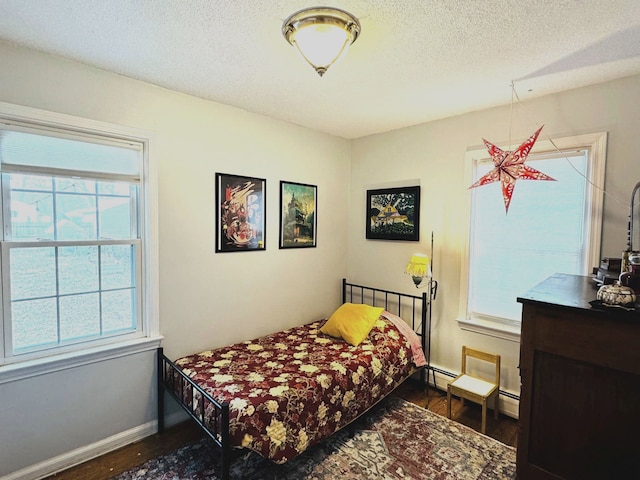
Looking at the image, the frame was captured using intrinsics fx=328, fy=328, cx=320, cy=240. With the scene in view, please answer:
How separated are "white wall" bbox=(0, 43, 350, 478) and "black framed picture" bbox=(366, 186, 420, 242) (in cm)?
44

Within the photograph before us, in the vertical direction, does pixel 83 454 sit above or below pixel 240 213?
below

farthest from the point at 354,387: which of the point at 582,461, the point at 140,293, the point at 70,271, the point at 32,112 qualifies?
the point at 32,112

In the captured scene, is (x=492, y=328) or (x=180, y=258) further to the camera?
(x=492, y=328)

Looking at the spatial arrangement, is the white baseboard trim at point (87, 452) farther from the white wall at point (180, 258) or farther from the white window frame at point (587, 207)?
the white window frame at point (587, 207)

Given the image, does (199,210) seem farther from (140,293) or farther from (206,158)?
(140,293)

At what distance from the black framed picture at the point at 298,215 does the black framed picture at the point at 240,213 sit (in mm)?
238

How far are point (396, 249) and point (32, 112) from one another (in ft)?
9.88

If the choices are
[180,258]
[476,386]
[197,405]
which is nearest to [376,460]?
[476,386]

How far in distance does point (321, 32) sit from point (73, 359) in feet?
7.80

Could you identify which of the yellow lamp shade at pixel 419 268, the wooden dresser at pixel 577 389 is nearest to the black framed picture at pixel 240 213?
the yellow lamp shade at pixel 419 268

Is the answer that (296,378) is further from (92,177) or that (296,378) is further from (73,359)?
(92,177)

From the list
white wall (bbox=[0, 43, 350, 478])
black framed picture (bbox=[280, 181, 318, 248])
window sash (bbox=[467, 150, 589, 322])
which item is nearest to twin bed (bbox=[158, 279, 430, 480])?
white wall (bbox=[0, 43, 350, 478])

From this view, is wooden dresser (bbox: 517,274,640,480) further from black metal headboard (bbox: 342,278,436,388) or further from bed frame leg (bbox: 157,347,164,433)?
bed frame leg (bbox: 157,347,164,433)

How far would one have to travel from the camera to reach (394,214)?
3.41 meters
